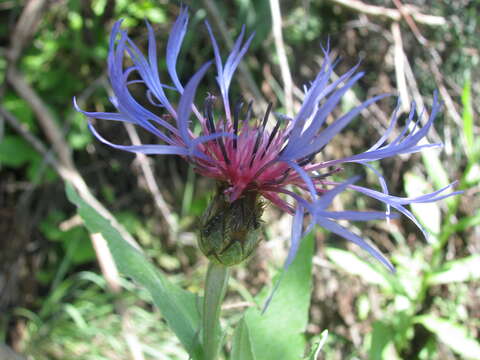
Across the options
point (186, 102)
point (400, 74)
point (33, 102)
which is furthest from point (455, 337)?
point (33, 102)

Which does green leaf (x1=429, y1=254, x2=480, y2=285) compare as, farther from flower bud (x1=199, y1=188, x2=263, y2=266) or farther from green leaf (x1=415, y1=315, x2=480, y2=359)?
flower bud (x1=199, y1=188, x2=263, y2=266)

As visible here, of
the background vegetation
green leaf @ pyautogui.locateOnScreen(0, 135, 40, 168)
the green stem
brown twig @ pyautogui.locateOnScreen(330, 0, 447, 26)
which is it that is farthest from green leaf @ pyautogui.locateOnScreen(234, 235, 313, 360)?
green leaf @ pyautogui.locateOnScreen(0, 135, 40, 168)

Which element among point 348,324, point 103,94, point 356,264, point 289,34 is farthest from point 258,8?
point 348,324

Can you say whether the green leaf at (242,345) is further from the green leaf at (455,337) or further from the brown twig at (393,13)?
the brown twig at (393,13)

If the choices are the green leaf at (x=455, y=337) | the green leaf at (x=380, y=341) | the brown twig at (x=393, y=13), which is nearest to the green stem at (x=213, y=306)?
the green leaf at (x=380, y=341)

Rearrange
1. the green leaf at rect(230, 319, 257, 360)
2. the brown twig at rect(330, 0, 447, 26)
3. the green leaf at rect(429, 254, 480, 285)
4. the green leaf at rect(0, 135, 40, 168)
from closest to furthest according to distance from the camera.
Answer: the green leaf at rect(230, 319, 257, 360) → the green leaf at rect(429, 254, 480, 285) → the brown twig at rect(330, 0, 447, 26) → the green leaf at rect(0, 135, 40, 168)
